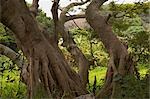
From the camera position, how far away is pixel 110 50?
5898 millimetres

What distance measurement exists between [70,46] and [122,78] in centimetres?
209

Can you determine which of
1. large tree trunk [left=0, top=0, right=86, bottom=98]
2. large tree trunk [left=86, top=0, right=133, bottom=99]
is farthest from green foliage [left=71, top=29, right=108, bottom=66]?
large tree trunk [left=0, top=0, right=86, bottom=98]

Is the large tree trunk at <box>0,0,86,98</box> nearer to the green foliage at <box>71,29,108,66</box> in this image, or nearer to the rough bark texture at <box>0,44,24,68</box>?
the rough bark texture at <box>0,44,24,68</box>

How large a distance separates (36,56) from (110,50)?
1.42 meters

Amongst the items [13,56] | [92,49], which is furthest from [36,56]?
[92,49]

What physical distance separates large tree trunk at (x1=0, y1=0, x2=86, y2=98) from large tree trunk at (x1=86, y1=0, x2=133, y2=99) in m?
0.53

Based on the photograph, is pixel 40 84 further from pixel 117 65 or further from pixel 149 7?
pixel 149 7

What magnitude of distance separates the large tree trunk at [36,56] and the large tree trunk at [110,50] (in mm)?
527

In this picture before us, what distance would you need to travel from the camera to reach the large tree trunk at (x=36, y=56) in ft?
15.7

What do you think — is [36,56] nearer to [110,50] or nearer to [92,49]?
[110,50]

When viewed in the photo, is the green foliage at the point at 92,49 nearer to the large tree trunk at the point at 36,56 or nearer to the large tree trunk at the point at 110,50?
the large tree trunk at the point at 110,50

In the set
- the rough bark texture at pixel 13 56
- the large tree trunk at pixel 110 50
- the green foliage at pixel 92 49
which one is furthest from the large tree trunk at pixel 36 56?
the green foliage at pixel 92 49

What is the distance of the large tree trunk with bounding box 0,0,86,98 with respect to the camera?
4791 mm

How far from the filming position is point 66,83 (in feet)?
17.2
